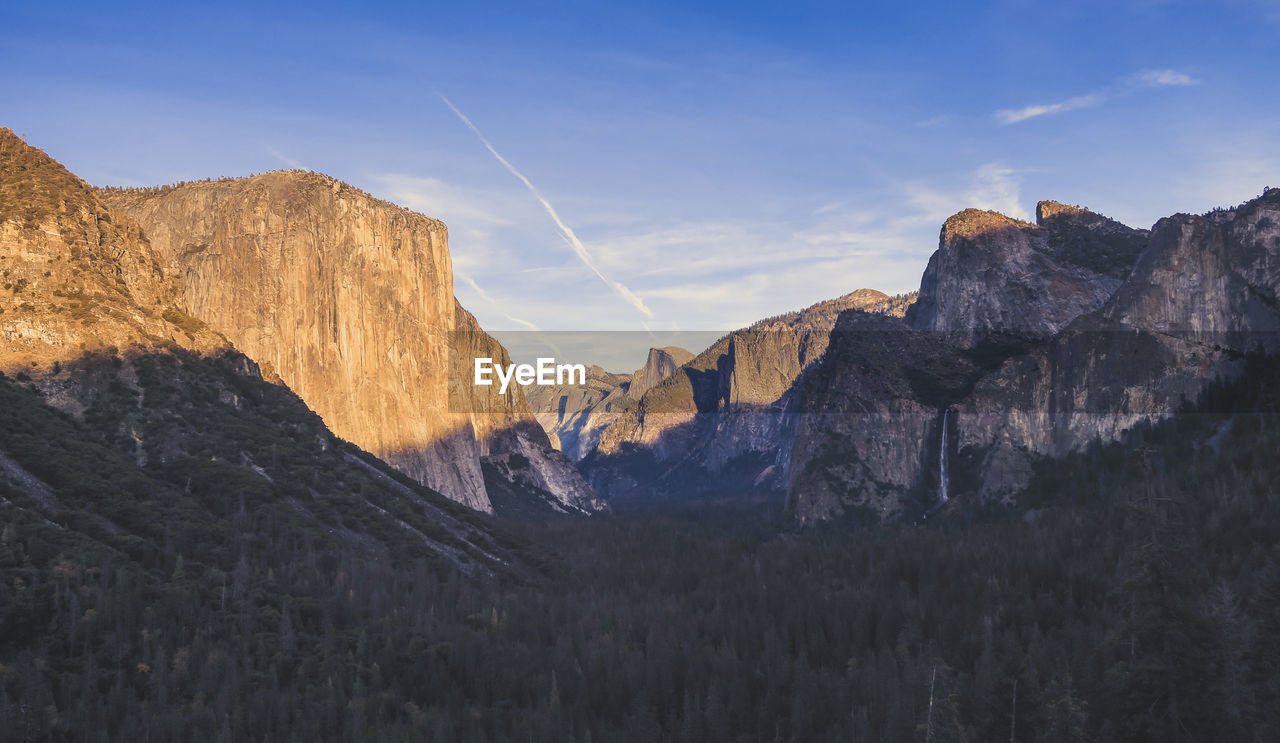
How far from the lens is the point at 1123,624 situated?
6091 centimetres

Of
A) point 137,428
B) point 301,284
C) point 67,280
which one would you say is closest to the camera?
point 137,428

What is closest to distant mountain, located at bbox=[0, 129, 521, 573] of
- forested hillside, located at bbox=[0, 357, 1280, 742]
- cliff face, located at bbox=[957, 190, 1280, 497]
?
forested hillside, located at bbox=[0, 357, 1280, 742]

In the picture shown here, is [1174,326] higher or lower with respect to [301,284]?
lower

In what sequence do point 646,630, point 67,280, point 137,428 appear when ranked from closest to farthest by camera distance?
point 137,428 < point 67,280 < point 646,630

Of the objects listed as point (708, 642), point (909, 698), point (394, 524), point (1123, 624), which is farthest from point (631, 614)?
point (1123, 624)

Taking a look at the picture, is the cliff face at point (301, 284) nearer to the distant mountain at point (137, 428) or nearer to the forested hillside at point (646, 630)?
the distant mountain at point (137, 428)

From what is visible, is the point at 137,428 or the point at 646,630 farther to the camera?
the point at 646,630

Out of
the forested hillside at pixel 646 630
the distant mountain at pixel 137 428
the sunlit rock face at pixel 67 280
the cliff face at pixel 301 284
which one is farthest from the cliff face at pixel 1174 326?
the sunlit rock face at pixel 67 280

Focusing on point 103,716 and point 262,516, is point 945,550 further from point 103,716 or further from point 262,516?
point 103,716

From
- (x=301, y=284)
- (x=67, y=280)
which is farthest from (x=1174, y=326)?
(x=67, y=280)

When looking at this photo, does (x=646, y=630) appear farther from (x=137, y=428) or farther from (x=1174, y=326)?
(x=1174, y=326)

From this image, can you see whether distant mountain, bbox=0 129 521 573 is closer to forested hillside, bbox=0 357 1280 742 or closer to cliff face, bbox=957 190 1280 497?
forested hillside, bbox=0 357 1280 742

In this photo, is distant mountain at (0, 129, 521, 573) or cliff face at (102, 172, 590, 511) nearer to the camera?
distant mountain at (0, 129, 521, 573)

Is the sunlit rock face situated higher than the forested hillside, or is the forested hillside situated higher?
the sunlit rock face
